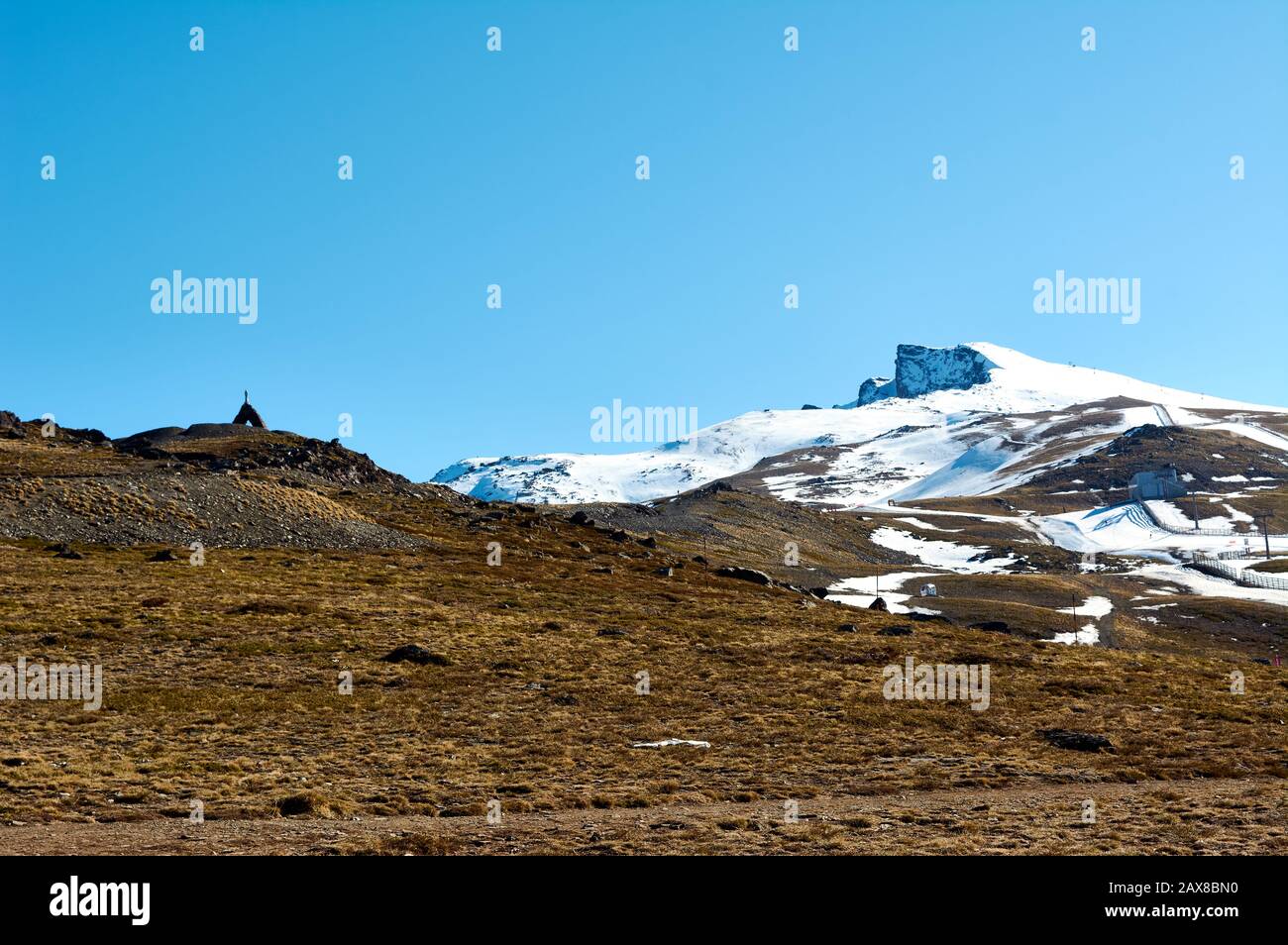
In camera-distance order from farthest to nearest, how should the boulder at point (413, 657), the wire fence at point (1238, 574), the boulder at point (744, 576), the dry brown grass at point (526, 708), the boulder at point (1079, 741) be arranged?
the wire fence at point (1238, 574) → the boulder at point (744, 576) → the boulder at point (413, 657) → the boulder at point (1079, 741) → the dry brown grass at point (526, 708)

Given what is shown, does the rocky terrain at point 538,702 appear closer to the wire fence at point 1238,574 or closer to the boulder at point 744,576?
the boulder at point 744,576

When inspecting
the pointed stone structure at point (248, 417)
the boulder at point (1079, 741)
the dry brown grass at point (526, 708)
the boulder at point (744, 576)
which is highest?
the pointed stone structure at point (248, 417)

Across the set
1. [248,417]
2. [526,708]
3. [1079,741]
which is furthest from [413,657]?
[248,417]

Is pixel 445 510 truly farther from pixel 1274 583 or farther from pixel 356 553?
pixel 1274 583

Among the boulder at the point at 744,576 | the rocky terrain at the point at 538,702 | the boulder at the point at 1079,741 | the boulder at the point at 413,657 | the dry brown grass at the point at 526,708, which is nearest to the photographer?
the rocky terrain at the point at 538,702

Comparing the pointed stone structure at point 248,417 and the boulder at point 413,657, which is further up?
the pointed stone structure at point 248,417

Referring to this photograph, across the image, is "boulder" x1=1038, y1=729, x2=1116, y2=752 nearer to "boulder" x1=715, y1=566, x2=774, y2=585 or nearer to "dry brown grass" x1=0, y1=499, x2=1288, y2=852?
"dry brown grass" x1=0, y1=499, x2=1288, y2=852

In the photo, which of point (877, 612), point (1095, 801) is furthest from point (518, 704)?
point (877, 612)

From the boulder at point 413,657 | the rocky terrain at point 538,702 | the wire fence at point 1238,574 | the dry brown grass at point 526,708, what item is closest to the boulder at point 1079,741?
the rocky terrain at point 538,702

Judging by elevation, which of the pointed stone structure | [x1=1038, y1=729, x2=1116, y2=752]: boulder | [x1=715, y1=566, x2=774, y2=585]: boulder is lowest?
[x1=1038, y1=729, x2=1116, y2=752]: boulder

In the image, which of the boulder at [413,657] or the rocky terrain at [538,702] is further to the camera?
the boulder at [413,657]

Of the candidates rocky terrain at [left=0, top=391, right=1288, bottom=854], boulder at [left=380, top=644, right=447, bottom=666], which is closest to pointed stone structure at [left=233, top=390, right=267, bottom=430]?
rocky terrain at [left=0, top=391, right=1288, bottom=854]
